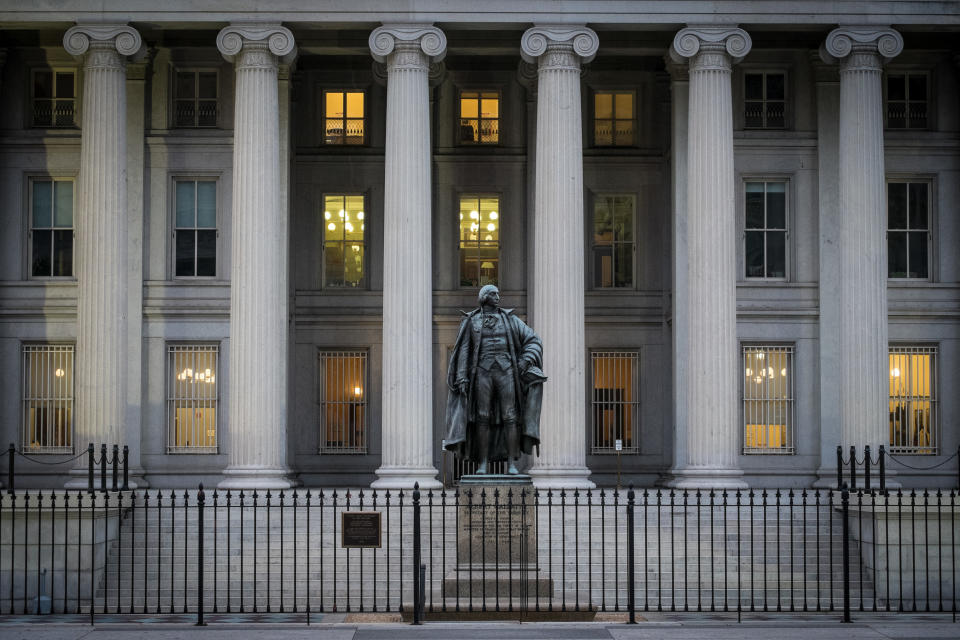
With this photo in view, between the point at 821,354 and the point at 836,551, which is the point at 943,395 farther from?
the point at 836,551

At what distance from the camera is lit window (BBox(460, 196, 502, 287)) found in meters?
→ 33.4

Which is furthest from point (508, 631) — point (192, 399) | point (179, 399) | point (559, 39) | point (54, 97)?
point (54, 97)

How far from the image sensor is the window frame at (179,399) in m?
30.9

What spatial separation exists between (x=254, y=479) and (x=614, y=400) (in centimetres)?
995

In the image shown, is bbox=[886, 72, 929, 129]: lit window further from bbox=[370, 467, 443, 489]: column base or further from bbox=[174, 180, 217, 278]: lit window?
bbox=[174, 180, 217, 278]: lit window

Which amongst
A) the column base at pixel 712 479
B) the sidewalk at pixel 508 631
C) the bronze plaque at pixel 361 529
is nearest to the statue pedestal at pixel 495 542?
the sidewalk at pixel 508 631

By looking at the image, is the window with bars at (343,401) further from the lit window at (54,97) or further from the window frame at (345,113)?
the lit window at (54,97)

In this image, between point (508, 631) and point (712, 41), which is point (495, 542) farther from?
point (712, 41)

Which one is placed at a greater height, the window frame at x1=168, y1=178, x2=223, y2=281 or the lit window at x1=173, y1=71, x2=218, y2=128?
the lit window at x1=173, y1=71, x2=218, y2=128

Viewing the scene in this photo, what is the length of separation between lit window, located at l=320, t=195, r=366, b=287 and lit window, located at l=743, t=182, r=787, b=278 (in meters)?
9.40

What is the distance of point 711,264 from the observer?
27.8 meters

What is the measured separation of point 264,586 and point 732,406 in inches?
423

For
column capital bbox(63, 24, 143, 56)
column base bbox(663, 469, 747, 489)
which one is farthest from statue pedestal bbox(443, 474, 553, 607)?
column capital bbox(63, 24, 143, 56)

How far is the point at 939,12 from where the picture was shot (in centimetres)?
2842
